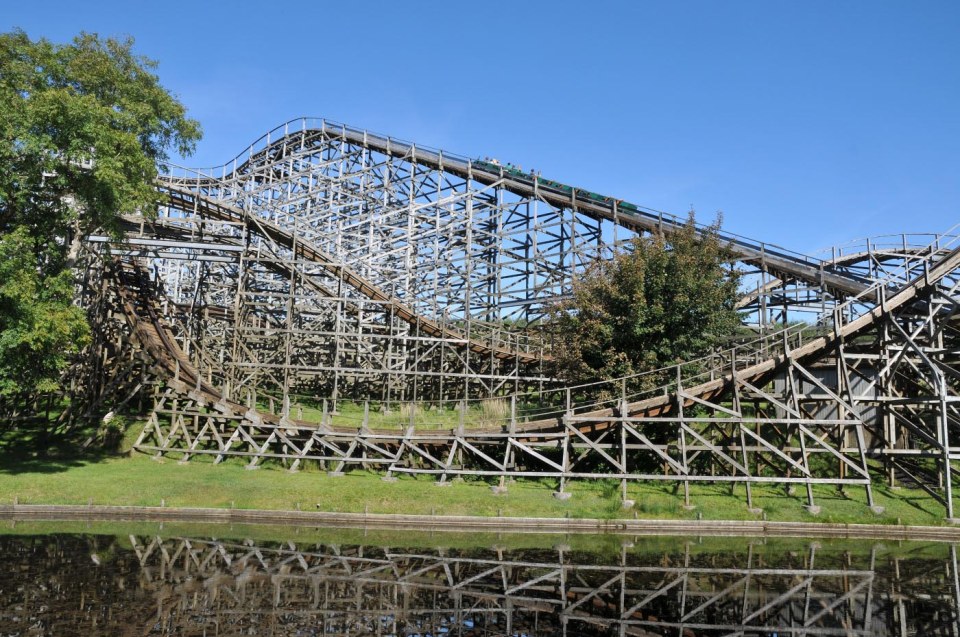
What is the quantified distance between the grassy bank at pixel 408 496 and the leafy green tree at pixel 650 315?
3.57 m

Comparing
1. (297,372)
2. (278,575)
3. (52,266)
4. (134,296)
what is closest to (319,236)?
(297,372)

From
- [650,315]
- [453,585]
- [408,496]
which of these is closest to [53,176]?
[408,496]

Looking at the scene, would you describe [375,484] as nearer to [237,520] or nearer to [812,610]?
[237,520]

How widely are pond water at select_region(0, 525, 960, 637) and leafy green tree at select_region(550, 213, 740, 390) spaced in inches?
266

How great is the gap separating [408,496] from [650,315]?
8.26 meters

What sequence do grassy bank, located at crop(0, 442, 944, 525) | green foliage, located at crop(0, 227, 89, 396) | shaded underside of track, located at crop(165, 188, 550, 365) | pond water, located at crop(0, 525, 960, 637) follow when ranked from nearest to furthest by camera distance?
1. pond water, located at crop(0, 525, 960, 637)
2. green foliage, located at crop(0, 227, 89, 396)
3. grassy bank, located at crop(0, 442, 944, 525)
4. shaded underside of track, located at crop(165, 188, 550, 365)

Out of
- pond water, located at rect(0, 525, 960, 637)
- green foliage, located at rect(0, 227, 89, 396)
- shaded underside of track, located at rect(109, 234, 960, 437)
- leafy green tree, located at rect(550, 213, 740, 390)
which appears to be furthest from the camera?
leafy green tree, located at rect(550, 213, 740, 390)

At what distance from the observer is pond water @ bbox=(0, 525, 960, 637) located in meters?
9.56

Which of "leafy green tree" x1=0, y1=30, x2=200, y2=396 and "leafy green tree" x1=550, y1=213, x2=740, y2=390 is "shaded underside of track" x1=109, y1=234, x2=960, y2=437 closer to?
"leafy green tree" x1=550, y1=213, x2=740, y2=390

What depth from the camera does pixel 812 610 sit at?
10.6 m

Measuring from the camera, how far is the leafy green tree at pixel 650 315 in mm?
21031

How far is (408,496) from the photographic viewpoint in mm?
17828

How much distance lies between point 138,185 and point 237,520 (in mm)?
8956

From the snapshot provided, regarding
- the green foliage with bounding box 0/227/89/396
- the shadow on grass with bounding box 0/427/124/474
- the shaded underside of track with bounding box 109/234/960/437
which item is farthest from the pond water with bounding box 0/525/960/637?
the shadow on grass with bounding box 0/427/124/474
